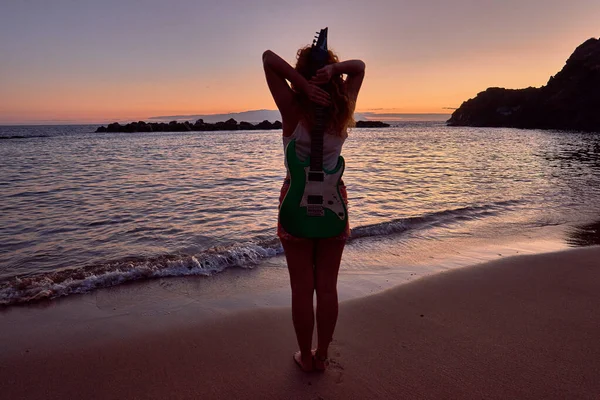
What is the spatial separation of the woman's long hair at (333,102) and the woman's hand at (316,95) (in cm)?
6

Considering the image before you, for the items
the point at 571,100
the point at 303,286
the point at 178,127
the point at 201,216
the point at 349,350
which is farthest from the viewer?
the point at 178,127

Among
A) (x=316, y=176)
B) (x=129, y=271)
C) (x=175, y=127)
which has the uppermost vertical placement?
(x=175, y=127)

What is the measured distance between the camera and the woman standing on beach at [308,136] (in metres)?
2.21

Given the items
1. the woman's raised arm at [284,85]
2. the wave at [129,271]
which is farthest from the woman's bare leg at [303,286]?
the wave at [129,271]

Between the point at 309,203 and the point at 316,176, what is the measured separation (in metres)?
0.17

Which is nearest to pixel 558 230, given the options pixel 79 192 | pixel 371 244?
pixel 371 244

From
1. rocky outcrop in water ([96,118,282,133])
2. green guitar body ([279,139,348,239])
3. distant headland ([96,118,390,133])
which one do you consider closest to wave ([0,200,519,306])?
green guitar body ([279,139,348,239])

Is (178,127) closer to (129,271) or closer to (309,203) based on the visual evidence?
(129,271)

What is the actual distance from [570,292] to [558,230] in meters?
3.59

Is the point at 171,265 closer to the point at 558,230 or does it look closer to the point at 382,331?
the point at 382,331

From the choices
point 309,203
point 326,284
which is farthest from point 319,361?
point 309,203

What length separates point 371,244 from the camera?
19.8 feet

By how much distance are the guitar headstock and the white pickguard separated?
62cm

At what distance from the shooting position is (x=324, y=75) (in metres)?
2.18
